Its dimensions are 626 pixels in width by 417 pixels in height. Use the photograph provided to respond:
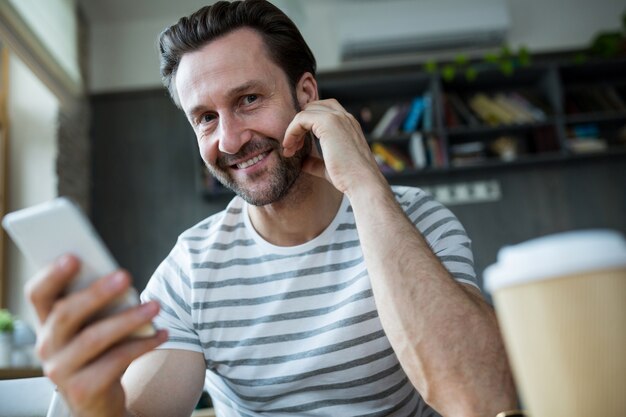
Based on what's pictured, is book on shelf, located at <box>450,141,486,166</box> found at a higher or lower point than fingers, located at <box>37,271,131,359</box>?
lower

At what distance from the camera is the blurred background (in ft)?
14.3

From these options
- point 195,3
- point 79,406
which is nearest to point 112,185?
point 195,3

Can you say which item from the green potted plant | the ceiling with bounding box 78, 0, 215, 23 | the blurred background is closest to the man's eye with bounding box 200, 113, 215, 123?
the green potted plant

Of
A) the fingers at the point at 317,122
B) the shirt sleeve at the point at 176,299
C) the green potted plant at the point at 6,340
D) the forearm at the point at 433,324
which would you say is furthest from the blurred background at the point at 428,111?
the forearm at the point at 433,324

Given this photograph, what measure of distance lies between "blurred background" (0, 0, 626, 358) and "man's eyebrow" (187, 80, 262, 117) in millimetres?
2787

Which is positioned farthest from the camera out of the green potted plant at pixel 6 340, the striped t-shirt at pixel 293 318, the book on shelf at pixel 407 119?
the book on shelf at pixel 407 119

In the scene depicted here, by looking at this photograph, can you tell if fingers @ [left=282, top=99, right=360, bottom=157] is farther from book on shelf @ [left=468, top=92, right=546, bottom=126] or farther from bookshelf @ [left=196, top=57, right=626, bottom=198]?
book on shelf @ [left=468, top=92, right=546, bottom=126]

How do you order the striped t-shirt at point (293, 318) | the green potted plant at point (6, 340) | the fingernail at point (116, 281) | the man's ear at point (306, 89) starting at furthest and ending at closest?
the green potted plant at point (6, 340) < the man's ear at point (306, 89) < the striped t-shirt at point (293, 318) < the fingernail at point (116, 281)

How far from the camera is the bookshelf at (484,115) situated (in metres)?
4.33

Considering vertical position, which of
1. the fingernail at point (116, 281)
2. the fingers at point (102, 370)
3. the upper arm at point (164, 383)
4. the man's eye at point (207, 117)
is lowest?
the upper arm at point (164, 383)

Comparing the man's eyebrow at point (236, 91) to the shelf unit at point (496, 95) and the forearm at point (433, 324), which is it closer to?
the forearm at point (433, 324)

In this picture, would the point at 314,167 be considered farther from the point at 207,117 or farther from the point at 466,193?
the point at 466,193

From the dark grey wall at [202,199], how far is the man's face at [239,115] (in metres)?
2.91

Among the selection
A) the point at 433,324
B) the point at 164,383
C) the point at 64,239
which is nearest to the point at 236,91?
the point at 164,383
